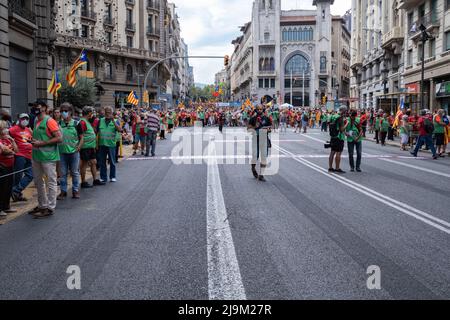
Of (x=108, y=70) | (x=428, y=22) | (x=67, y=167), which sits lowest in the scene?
(x=67, y=167)

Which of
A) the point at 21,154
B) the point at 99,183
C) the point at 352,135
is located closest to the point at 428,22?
the point at 352,135

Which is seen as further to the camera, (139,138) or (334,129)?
(139,138)

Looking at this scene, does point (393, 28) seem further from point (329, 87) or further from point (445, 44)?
point (329, 87)

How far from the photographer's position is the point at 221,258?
5.46 metres

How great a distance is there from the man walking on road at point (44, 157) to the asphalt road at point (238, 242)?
1.24 feet

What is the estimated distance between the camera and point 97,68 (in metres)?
52.3

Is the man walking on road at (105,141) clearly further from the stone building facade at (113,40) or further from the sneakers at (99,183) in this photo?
the stone building facade at (113,40)

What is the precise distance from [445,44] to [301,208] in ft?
91.7

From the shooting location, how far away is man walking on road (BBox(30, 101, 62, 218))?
8.16 meters

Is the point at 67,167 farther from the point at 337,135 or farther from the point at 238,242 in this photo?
the point at 337,135

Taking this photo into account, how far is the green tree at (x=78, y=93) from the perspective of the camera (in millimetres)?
39781

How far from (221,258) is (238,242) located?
2.33ft

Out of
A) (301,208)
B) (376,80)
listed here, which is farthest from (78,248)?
(376,80)
